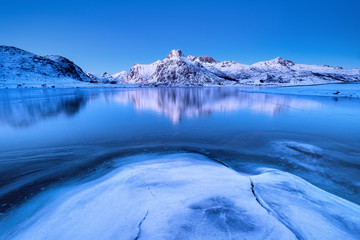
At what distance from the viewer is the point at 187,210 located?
2.42 metres

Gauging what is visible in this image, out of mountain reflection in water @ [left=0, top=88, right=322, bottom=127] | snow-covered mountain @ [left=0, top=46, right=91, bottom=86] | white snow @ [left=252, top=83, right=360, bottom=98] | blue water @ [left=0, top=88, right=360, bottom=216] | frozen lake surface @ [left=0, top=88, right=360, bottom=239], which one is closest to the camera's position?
frozen lake surface @ [left=0, top=88, right=360, bottom=239]

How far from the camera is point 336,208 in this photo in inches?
105

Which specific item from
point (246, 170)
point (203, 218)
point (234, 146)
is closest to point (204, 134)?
point (234, 146)

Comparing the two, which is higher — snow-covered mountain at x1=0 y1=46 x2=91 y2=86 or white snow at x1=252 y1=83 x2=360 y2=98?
snow-covered mountain at x1=0 y1=46 x2=91 y2=86

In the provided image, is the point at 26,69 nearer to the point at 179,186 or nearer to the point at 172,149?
the point at 172,149

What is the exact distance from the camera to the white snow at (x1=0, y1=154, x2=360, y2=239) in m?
2.10

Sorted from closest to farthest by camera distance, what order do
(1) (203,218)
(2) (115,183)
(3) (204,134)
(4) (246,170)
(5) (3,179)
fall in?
(1) (203,218) < (2) (115,183) < (5) (3,179) < (4) (246,170) < (3) (204,134)

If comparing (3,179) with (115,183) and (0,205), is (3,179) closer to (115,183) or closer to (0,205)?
(0,205)

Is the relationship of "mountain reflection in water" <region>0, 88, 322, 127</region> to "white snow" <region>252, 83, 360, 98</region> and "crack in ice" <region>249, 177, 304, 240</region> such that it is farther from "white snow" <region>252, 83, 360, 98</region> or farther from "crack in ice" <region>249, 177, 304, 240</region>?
"white snow" <region>252, 83, 360, 98</region>

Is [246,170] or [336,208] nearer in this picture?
[336,208]

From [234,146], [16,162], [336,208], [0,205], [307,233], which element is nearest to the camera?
[307,233]

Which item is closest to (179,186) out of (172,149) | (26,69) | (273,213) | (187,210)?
(187,210)

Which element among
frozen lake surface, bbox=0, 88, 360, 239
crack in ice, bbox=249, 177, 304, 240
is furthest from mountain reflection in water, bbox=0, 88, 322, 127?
crack in ice, bbox=249, 177, 304, 240

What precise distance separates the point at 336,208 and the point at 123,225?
10.8 feet
